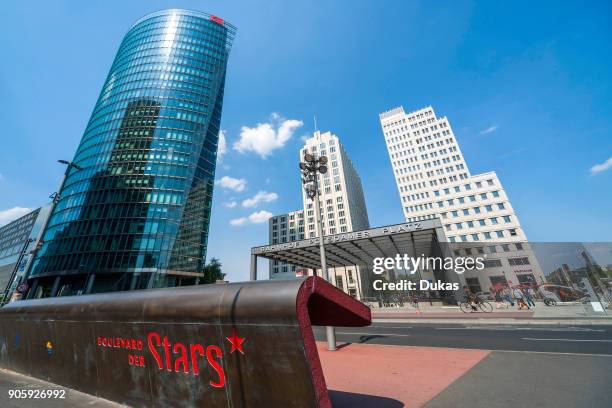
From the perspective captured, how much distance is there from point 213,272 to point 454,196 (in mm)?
71165

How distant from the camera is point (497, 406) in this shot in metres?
4.32

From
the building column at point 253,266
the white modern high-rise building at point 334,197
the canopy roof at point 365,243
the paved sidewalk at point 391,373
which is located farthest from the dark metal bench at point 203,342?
the white modern high-rise building at point 334,197

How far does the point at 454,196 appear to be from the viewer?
66.3m

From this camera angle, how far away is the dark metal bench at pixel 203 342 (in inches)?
117

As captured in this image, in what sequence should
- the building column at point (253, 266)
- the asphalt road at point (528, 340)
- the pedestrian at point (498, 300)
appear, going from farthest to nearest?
1. the building column at point (253, 266)
2. the pedestrian at point (498, 300)
3. the asphalt road at point (528, 340)

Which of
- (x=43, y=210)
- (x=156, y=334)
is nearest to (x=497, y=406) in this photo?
(x=156, y=334)

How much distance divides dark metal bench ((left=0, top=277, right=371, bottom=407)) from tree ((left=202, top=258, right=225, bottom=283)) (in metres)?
60.4

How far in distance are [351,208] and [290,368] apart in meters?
82.5

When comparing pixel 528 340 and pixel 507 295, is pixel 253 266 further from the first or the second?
pixel 507 295

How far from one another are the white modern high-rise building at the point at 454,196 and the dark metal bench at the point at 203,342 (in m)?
62.3

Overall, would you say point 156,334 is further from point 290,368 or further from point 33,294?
point 33,294

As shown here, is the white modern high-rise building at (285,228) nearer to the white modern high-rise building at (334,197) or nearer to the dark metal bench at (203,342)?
the white modern high-rise building at (334,197)

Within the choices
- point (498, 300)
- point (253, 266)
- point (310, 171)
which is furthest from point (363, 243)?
point (310, 171)

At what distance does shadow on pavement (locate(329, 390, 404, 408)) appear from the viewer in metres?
4.63
